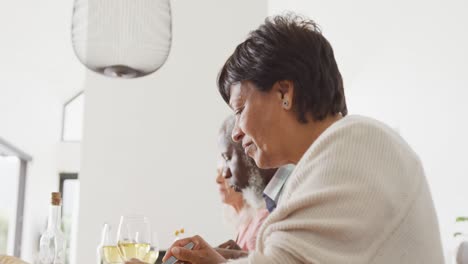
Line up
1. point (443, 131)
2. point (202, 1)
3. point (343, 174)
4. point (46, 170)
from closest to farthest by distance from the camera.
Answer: point (343, 174), point (443, 131), point (202, 1), point (46, 170)

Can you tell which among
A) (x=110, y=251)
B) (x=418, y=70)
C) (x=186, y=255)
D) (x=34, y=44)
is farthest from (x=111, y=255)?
(x=34, y=44)

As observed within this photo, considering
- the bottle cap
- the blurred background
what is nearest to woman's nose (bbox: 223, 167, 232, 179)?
the bottle cap

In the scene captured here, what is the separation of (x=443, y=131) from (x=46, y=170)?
21.8 ft

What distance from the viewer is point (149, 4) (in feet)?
5.48

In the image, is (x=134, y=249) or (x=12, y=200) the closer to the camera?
(x=134, y=249)

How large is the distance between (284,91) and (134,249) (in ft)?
1.87

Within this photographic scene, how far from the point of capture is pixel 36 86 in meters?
7.23

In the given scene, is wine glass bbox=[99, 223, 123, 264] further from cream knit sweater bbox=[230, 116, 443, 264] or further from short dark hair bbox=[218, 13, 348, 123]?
cream knit sweater bbox=[230, 116, 443, 264]

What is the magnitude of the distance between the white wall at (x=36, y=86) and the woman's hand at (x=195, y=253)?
4800mm

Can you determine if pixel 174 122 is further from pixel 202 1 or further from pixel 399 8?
pixel 399 8

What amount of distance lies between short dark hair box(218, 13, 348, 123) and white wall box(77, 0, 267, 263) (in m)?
2.51

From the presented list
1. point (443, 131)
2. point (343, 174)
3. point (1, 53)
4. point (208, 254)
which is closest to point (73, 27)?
point (208, 254)

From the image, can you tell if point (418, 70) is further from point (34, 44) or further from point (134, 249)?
point (34, 44)

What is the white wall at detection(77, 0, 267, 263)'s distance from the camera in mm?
3494
